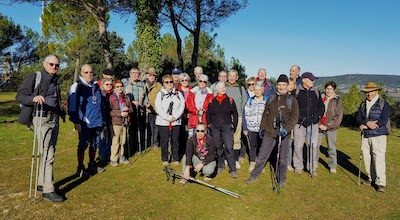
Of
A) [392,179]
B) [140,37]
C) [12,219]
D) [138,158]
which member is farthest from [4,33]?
[392,179]

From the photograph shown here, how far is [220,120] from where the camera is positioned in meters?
5.99

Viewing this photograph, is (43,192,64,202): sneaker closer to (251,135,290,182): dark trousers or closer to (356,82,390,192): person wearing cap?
(251,135,290,182): dark trousers

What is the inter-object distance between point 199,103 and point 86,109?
7.96ft

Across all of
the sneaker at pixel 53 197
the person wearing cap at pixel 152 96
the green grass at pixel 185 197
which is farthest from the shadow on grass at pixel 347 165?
the sneaker at pixel 53 197

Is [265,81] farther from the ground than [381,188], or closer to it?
farther from the ground

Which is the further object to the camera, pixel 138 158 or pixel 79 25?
pixel 79 25

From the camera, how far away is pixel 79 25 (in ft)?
91.8

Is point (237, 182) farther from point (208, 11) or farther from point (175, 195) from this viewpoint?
point (208, 11)

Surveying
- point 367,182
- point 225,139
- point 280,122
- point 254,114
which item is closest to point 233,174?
point 225,139

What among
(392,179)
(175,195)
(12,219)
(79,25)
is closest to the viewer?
(12,219)

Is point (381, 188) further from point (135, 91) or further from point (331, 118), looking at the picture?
point (135, 91)

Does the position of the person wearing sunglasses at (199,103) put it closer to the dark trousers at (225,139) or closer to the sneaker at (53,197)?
the dark trousers at (225,139)

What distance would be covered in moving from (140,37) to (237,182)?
9790 millimetres

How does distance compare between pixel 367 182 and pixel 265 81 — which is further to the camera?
pixel 265 81
